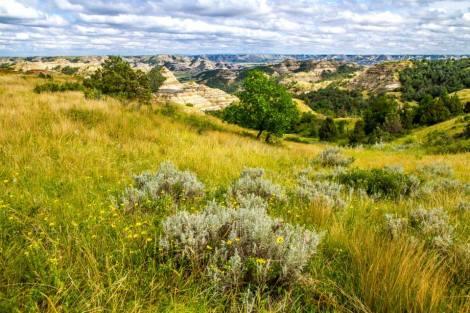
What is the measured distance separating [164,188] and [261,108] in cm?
2692

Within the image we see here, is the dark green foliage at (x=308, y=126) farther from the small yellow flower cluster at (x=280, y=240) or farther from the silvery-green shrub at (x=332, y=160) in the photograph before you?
the small yellow flower cluster at (x=280, y=240)

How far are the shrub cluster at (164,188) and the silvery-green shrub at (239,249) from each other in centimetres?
154

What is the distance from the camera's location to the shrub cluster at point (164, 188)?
5.23 m

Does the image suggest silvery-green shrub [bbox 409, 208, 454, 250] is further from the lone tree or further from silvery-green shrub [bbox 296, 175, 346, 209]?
the lone tree

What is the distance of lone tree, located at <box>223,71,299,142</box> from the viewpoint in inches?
1281

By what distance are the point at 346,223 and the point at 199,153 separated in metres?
5.56

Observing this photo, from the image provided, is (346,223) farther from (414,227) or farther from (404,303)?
(404,303)

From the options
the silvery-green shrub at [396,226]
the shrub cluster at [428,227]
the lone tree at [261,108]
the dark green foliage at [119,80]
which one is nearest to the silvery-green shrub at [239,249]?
the silvery-green shrub at [396,226]

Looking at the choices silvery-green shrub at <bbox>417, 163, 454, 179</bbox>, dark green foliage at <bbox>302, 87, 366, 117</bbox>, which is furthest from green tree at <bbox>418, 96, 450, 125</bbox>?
silvery-green shrub at <bbox>417, 163, 454, 179</bbox>

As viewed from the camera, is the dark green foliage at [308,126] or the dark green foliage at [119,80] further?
the dark green foliage at [308,126]

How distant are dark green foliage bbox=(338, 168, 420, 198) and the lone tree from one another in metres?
24.2

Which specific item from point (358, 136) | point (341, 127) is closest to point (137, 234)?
point (358, 136)

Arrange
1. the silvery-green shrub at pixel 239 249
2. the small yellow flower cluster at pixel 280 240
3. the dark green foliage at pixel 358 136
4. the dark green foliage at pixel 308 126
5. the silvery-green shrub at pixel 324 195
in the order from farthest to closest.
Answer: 1. the dark green foliage at pixel 308 126
2. the dark green foliage at pixel 358 136
3. the silvery-green shrub at pixel 324 195
4. the small yellow flower cluster at pixel 280 240
5. the silvery-green shrub at pixel 239 249

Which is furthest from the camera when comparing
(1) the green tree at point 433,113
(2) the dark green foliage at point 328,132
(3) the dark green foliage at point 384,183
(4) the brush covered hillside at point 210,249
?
(2) the dark green foliage at point 328,132
